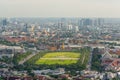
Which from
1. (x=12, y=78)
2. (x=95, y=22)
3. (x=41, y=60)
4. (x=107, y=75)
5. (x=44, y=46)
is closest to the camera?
(x=12, y=78)

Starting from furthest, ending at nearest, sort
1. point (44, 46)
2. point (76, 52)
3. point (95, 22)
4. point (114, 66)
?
point (95, 22)
point (44, 46)
point (76, 52)
point (114, 66)

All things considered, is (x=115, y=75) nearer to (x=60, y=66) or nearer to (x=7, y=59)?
(x=60, y=66)

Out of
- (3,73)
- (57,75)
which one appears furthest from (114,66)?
(3,73)

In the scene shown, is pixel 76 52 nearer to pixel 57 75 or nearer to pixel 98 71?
pixel 98 71

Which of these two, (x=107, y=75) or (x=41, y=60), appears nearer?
(x=107, y=75)

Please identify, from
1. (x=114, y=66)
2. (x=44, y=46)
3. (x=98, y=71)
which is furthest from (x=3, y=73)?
(x=44, y=46)

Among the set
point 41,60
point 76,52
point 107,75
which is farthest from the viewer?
point 76,52
